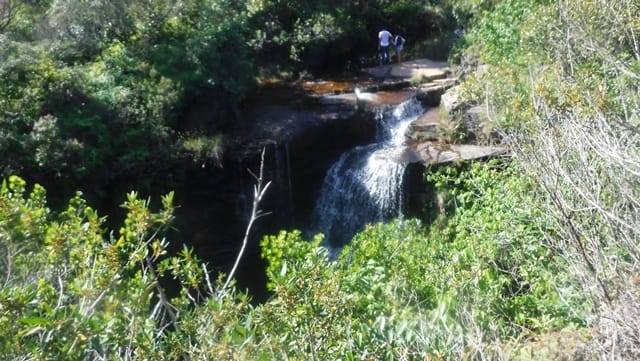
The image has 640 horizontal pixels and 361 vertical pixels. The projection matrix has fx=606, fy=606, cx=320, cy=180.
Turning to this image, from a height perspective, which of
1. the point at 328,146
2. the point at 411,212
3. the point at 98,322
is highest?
the point at 98,322

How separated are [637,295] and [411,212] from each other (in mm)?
8766

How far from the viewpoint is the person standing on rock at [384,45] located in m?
18.2

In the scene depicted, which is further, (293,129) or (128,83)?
(293,129)

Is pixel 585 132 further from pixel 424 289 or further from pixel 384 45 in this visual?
pixel 384 45

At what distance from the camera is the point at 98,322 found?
309 centimetres

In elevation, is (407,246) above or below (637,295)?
below

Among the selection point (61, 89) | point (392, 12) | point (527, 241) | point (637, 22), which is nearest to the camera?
point (527, 241)

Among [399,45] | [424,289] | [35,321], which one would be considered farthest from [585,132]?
[399,45]

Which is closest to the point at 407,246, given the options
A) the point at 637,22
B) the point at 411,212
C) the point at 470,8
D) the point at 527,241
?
the point at 527,241

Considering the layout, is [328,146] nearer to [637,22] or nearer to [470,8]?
[470,8]

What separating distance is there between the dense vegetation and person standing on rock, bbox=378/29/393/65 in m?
2.42

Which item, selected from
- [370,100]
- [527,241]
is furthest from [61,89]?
[527,241]

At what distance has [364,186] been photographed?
12.5 meters

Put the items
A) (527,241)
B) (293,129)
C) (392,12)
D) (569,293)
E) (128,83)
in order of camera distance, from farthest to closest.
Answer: (392,12)
(293,129)
(128,83)
(527,241)
(569,293)
